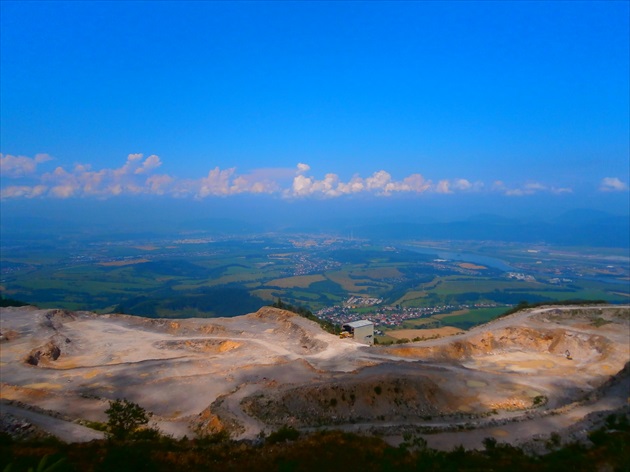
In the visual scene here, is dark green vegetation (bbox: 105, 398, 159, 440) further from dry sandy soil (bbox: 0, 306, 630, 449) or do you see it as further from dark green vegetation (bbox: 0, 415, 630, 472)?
dark green vegetation (bbox: 0, 415, 630, 472)

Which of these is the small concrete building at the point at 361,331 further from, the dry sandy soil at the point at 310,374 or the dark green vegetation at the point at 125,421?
the dark green vegetation at the point at 125,421

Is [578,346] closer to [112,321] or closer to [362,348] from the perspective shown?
[362,348]

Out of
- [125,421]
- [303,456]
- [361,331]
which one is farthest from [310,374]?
[303,456]

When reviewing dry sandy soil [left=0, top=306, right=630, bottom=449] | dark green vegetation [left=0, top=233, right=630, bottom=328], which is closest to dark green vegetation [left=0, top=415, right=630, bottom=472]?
dry sandy soil [left=0, top=306, right=630, bottom=449]

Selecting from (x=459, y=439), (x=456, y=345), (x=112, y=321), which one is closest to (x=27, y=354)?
(x=112, y=321)

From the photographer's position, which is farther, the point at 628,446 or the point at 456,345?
the point at 456,345

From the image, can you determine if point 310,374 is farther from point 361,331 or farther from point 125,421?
point 361,331

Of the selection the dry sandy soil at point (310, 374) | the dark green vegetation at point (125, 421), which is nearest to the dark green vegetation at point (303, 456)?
the dark green vegetation at point (125, 421)
